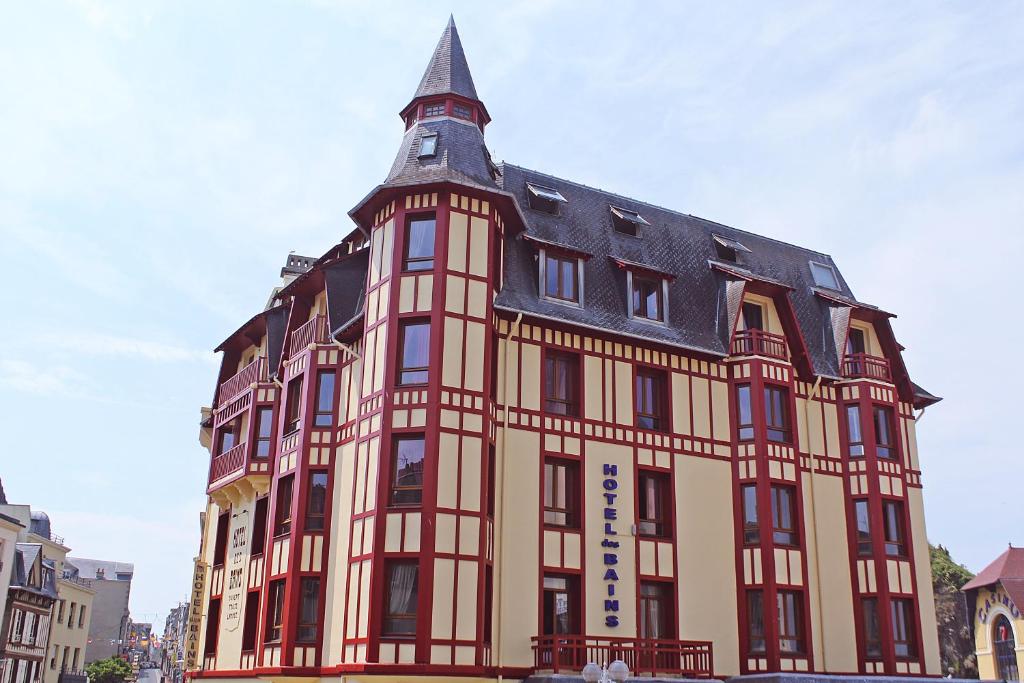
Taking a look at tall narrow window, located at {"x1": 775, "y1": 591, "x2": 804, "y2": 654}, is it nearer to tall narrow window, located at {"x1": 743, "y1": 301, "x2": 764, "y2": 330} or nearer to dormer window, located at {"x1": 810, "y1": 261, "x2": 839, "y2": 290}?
tall narrow window, located at {"x1": 743, "y1": 301, "x2": 764, "y2": 330}

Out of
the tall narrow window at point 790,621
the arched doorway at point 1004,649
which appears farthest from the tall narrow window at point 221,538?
the arched doorway at point 1004,649

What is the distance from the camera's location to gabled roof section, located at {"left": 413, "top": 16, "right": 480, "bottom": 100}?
27828 mm

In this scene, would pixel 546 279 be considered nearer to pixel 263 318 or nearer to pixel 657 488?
pixel 657 488

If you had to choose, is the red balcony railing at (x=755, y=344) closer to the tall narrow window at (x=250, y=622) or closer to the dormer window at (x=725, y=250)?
the dormer window at (x=725, y=250)

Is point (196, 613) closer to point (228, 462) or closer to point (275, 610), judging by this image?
point (228, 462)

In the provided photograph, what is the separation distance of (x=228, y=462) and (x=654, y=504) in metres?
14.0

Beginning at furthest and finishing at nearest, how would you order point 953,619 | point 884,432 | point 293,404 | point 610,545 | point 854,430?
point 953,619 → point 884,432 → point 854,430 → point 293,404 → point 610,545

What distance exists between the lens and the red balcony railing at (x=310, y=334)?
27.5 metres

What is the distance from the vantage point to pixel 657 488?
26375 millimetres

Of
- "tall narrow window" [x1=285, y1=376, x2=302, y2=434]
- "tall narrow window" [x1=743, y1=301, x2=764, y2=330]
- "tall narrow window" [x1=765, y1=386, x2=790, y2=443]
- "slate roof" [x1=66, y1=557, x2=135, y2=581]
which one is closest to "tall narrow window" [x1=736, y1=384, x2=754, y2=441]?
"tall narrow window" [x1=765, y1=386, x2=790, y2=443]

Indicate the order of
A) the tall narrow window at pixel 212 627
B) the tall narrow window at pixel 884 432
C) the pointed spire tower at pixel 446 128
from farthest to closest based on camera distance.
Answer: the tall narrow window at pixel 212 627, the tall narrow window at pixel 884 432, the pointed spire tower at pixel 446 128

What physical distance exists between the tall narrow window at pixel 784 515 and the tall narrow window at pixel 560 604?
6.51 m

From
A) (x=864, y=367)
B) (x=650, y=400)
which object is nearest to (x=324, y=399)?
(x=650, y=400)

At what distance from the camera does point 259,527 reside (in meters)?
29.1
